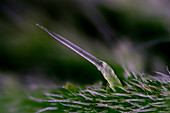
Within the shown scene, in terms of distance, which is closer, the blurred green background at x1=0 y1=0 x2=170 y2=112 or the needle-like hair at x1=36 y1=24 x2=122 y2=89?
the needle-like hair at x1=36 y1=24 x2=122 y2=89

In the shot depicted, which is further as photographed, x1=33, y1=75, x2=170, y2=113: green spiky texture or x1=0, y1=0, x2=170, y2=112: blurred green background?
x1=0, y1=0, x2=170, y2=112: blurred green background

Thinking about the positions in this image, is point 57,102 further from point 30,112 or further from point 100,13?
point 100,13

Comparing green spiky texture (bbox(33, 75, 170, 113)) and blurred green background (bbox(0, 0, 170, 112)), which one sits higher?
blurred green background (bbox(0, 0, 170, 112))

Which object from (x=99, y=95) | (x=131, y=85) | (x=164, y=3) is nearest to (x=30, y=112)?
(x=99, y=95)

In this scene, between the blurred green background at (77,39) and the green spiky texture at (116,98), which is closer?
the green spiky texture at (116,98)

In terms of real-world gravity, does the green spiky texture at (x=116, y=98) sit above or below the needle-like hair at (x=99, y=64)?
below

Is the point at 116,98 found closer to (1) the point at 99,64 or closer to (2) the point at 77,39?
(1) the point at 99,64
